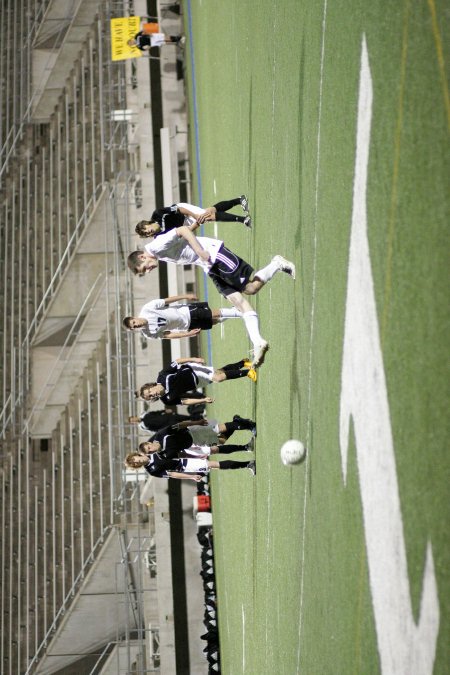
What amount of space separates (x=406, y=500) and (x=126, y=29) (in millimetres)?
15428

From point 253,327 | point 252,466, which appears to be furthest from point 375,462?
point 252,466

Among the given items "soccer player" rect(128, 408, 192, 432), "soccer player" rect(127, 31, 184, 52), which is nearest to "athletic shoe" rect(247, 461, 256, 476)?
"soccer player" rect(128, 408, 192, 432)

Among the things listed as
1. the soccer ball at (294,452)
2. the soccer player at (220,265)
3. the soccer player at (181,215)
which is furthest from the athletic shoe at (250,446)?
the soccer ball at (294,452)

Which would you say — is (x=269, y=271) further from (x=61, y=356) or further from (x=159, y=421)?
(x=61, y=356)

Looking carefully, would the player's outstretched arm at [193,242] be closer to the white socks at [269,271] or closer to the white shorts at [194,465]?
the white socks at [269,271]

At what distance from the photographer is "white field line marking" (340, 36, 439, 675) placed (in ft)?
11.8

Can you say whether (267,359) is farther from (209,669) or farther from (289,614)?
(209,669)

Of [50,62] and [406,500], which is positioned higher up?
[50,62]

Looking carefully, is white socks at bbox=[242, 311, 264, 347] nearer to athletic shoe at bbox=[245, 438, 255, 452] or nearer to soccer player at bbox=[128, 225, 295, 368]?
soccer player at bbox=[128, 225, 295, 368]

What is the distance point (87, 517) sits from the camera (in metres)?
18.8

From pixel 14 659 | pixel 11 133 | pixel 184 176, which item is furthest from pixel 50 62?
pixel 14 659

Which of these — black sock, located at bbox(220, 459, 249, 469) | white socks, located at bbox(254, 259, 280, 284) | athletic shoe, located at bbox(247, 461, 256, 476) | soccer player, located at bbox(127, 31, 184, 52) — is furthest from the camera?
soccer player, located at bbox(127, 31, 184, 52)

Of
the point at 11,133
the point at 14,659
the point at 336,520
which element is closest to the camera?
the point at 336,520

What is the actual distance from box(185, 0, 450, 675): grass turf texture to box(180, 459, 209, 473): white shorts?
1.79 feet
